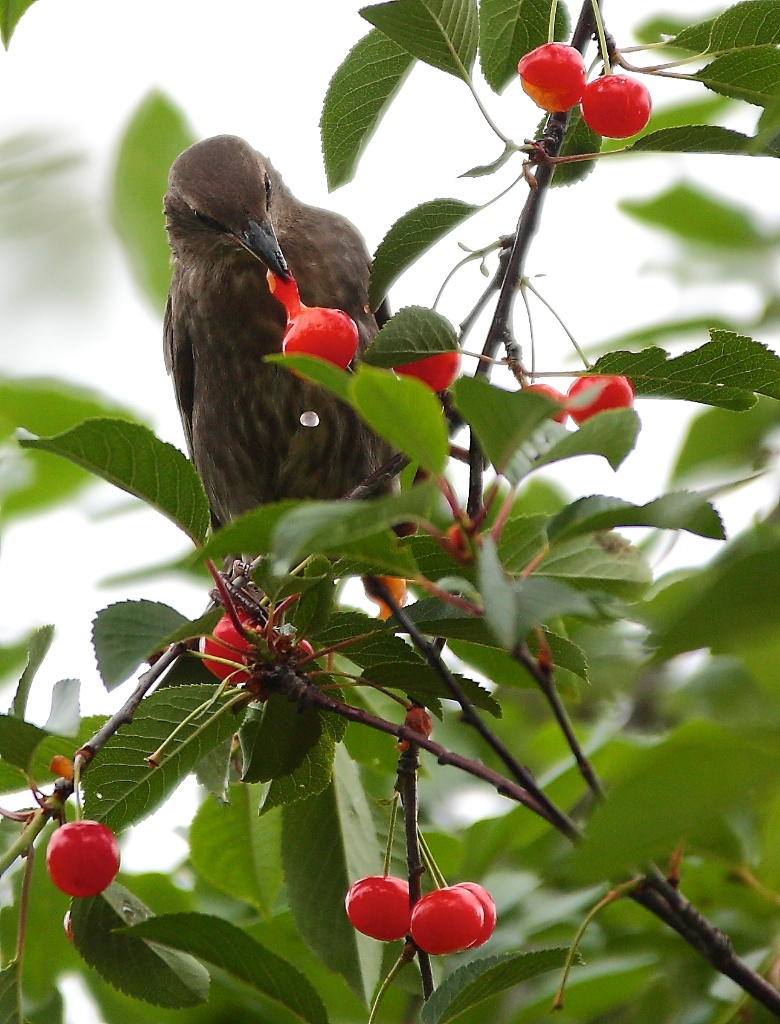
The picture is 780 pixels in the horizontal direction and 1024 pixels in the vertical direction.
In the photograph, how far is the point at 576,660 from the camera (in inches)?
70.4

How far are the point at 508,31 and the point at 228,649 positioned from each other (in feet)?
3.92

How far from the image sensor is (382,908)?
1845 millimetres

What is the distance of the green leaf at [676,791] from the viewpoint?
0.88m

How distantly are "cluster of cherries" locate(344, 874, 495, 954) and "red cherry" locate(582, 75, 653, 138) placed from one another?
3.76 feet

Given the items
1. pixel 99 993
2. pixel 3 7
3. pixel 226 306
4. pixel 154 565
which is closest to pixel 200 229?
pixel 226 306

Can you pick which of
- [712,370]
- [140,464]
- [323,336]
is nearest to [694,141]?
[712,370]

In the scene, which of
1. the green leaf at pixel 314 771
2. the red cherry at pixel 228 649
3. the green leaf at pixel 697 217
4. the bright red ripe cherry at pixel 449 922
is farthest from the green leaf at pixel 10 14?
the green leaf at pixel 697 217

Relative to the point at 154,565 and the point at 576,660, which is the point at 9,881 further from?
the point at 576,660

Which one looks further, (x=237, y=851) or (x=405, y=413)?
(x=237, y=851)

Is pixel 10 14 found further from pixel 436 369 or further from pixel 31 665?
pixel 31 665

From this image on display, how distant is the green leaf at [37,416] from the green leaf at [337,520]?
2.13 meters

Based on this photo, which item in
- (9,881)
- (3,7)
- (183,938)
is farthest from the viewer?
(9,881)

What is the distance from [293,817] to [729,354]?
3.78 ft

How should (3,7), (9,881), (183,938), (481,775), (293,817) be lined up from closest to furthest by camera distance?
(481,775), (183,938), (3,7), (293,817), (9,881)
